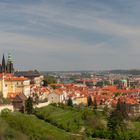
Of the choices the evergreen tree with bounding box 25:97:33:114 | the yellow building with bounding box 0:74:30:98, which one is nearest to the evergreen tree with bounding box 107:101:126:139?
the evergreen tree with bounding box 25:97:33:114

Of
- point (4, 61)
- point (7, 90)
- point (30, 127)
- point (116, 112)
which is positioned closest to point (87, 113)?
point (116, 112)

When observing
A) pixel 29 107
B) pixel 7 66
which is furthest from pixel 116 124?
pixel 7 66

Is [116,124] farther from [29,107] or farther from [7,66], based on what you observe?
[7,66]

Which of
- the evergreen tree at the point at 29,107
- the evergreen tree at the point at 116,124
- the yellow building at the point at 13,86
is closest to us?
the evergreen tree at the point at 116,124

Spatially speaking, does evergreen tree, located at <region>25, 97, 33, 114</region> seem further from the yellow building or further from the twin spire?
the twin spire

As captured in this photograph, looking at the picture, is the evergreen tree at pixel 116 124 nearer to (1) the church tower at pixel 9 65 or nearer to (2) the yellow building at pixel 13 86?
(2) the yellow building at pixel 13 86

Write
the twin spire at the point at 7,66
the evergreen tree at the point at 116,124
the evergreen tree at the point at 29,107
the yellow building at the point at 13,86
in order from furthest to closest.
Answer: the twin spire at the point at 7,66, the yellow building at the point at 13,86, the evergreen tree at the point at 29,107, the evergreen tree at the point at 116,124

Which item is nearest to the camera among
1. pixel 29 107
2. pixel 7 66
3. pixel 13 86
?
pixel 29 107

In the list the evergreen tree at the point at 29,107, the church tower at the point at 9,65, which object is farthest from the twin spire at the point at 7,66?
the evergreen tree at the point at 29,107

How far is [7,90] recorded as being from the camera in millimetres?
44719

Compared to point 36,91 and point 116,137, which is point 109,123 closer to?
point 116,137

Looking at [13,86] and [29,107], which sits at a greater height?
[13,86]

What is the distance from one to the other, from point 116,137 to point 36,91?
1860cm

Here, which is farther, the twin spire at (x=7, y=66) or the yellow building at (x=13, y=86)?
the twin spire at (x=7, y=66)
